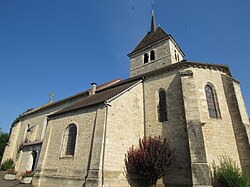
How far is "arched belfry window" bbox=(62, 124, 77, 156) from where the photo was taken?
11.1 meters

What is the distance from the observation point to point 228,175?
8.80 meters

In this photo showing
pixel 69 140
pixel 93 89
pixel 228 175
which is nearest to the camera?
pixel 228 175

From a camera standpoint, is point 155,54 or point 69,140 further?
point 155,54

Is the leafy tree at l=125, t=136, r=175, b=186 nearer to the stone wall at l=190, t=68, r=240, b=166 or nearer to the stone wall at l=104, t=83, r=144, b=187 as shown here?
the stone wall at l=104, t=83, r=144, b=187

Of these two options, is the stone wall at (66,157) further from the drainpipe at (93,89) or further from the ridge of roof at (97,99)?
the drainpipe at (93,89)

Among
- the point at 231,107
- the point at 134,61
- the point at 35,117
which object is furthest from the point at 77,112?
the point at 35,117

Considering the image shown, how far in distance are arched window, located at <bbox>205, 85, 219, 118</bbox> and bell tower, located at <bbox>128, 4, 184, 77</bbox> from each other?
6549mm

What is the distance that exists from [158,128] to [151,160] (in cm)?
278

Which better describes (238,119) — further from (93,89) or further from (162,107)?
(93,89)

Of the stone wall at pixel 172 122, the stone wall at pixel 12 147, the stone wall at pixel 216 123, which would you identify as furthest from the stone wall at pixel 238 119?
the stone wall at pixel 12 147

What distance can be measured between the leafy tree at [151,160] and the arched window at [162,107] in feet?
6.25

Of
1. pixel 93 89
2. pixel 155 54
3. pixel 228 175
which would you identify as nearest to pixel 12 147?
pixel 93 89

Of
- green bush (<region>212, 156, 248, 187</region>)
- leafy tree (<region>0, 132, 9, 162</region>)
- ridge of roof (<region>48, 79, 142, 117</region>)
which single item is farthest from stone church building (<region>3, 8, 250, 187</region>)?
leafy tree (<region>0, 132, 9, 162</region>)

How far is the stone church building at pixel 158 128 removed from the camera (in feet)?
30.4
